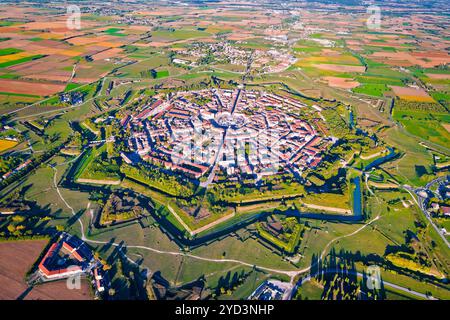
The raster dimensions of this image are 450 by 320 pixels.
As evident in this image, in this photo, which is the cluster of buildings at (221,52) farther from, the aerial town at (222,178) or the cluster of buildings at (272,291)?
the cluster of buildings at (272,291)

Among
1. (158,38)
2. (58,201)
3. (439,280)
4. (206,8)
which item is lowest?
(439,280)

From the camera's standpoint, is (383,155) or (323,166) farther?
(383,155)

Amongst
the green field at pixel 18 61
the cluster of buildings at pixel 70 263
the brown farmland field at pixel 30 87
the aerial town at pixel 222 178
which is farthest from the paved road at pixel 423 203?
the green field at pixel 18 61

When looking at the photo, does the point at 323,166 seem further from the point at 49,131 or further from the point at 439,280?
the point at 49,131

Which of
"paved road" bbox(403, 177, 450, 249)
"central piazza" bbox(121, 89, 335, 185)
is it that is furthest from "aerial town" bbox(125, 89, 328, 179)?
"paved road" bbox(403, 177, 450, 249)

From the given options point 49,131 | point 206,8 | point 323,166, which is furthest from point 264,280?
point 206,8

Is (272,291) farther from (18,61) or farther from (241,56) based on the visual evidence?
(18,61)

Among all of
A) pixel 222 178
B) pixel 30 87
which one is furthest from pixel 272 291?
pixel 30 87
